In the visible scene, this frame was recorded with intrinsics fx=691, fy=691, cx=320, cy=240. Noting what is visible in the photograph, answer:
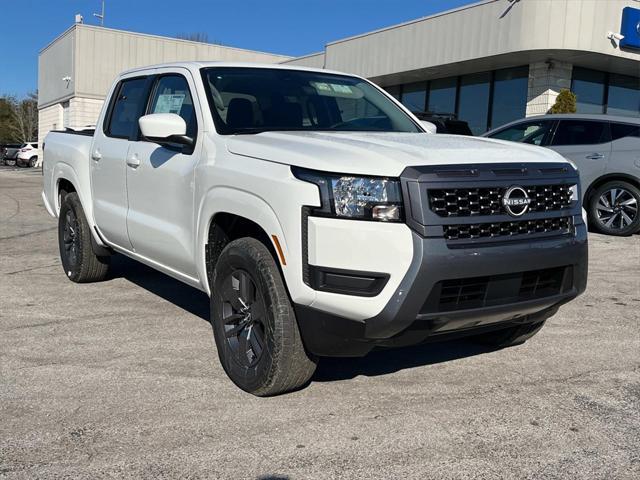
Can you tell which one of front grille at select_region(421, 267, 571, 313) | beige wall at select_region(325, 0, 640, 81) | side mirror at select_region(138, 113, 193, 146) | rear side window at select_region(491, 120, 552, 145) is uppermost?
beige wall at select_region(325, 0, 640, 81)

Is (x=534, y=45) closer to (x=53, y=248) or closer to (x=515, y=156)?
(x=53, y=248)

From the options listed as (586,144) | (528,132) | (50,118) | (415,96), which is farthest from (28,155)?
(586,144)

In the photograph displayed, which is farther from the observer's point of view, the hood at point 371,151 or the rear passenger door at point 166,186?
the rear passenger door at point 166,186

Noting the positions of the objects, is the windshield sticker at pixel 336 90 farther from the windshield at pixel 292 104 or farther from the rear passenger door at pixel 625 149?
the rear passenger door at pixel 625 149

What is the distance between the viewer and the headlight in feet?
10.1

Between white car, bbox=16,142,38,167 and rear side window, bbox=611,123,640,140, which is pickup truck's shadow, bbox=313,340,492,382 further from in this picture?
white car, bbox=16,142,38,167

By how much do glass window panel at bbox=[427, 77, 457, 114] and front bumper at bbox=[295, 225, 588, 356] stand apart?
56.2 ft

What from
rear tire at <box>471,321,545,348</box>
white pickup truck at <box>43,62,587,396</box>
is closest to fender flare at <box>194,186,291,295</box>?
white pickup truck at <box>43,62,587,396</box>

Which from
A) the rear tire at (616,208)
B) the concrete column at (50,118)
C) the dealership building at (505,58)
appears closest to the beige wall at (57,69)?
the concrete column at (50,118)

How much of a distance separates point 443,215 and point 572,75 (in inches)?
629

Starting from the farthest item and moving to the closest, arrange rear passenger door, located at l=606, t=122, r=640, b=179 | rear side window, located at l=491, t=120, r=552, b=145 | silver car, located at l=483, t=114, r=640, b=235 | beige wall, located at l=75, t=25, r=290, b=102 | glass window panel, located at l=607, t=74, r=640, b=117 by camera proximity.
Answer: beige wall, located at l=75, t=25, r=290, b=102 < glass window panel, located at l=607, t=74, r=640, b=117 < rear side window, located at l=491, t=120, r=552, b=145 < silver car, located at l=483, t=114, r=640, b=235 < rear passenger door, located at l=606, t=122, r=640, b=179

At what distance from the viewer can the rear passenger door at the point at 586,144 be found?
9.70 m

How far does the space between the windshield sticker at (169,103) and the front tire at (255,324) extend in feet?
4.49

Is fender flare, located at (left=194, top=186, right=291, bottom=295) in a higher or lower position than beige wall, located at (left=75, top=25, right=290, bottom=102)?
lower
